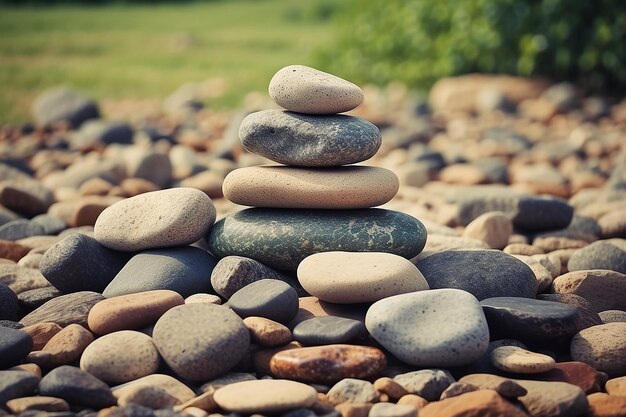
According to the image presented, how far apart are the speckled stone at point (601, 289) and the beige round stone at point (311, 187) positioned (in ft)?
3.19

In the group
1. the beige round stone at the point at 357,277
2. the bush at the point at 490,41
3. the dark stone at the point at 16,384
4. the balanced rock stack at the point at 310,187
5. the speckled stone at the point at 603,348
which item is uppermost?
the bush at the point at 490,41

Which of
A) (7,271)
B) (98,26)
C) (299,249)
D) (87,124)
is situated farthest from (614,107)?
(98,26)

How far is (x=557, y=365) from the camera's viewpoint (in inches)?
118

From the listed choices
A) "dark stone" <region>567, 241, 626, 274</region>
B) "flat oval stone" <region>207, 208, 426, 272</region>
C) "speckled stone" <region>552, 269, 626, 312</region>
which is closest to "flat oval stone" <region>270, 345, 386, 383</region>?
"flat oval stone" <region>207, 208, 426, 272</region>

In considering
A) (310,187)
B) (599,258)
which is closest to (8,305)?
(310,187)

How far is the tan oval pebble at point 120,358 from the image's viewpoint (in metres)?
→ 2.92

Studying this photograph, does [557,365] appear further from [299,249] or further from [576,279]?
[299,249]

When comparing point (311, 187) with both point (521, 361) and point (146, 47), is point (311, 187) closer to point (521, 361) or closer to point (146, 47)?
point (521, 361)

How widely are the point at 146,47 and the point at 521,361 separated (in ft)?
47.9

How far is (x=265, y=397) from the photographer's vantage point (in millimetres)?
2633

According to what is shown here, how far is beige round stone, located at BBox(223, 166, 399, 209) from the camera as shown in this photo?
3.66 meters

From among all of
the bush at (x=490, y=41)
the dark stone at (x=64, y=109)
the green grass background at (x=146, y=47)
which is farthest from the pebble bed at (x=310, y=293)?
the green grass background at (x=146, y=47)

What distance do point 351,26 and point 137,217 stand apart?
29.1 feet

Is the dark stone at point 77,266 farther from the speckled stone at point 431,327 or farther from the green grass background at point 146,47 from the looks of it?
the green grass background at point 146,47
